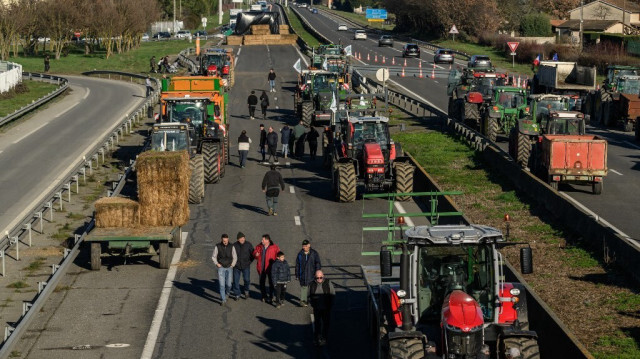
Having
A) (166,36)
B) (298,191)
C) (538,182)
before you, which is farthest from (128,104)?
(166,36)

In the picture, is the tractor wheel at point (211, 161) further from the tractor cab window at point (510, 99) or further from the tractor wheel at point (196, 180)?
the tractor cab window at point (510, 99)

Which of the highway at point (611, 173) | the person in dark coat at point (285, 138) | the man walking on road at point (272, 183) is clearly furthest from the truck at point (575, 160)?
the person in dark coat at point (285, 138)

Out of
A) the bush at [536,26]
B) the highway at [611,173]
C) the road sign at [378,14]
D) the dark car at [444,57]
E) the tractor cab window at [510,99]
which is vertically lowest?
the highway at [611,173]

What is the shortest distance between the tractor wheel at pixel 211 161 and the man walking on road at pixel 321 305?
17.6m

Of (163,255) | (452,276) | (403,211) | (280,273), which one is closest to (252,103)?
(403,211)

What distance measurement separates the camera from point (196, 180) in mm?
33594

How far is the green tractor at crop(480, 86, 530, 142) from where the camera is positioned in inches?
1757

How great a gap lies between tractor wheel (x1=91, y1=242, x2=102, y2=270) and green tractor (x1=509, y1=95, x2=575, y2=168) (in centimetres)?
1810

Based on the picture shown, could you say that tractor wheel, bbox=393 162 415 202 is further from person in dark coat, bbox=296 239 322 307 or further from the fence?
the fence

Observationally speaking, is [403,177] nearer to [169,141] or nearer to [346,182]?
[346,182]

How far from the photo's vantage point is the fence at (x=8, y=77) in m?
71.0

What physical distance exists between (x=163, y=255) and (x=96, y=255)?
5.23ft

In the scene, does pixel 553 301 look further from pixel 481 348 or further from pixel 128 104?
pixel 128 104

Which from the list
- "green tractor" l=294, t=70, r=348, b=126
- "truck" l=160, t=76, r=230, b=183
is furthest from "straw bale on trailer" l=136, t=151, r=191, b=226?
"green tractor" l=294, t=70, r=348, b=126
